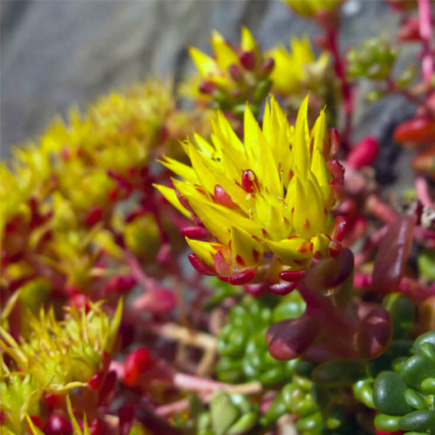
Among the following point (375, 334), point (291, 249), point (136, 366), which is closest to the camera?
point (291, 249)

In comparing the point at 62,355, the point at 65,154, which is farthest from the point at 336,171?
the point at 65,154

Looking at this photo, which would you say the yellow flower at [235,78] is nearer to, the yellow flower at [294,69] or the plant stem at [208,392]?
the yellow flower at [294,69]

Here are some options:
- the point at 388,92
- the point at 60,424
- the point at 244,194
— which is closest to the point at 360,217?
the point at 388,92

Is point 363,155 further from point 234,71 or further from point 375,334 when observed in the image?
point 375,334

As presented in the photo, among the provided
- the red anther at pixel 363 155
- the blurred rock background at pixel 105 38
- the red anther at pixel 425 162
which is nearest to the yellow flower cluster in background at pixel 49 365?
the red anther at pixel 363 155

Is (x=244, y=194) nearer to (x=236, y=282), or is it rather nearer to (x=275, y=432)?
(x=236, y=282)
